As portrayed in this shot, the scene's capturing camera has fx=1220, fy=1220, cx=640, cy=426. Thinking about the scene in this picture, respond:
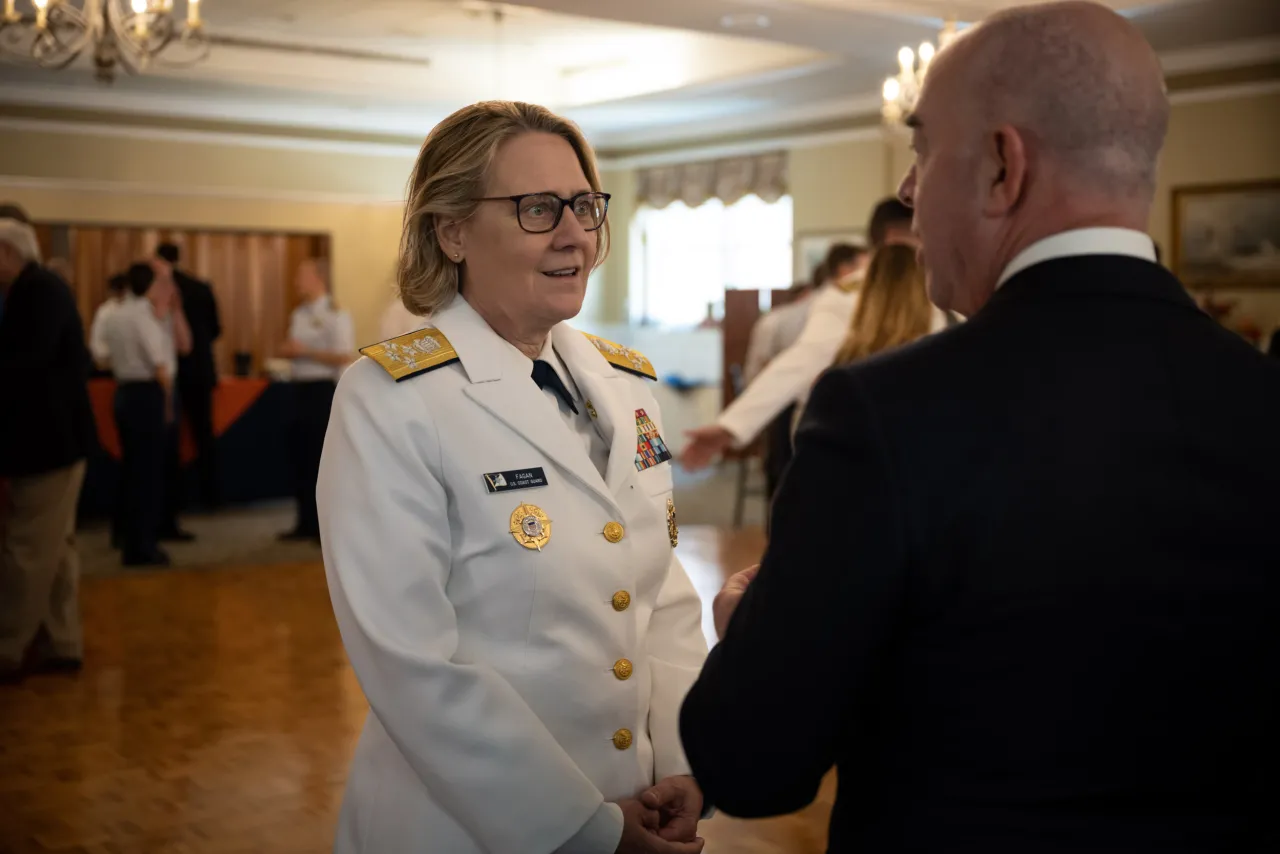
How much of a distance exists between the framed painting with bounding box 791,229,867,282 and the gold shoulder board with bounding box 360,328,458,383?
10495mm

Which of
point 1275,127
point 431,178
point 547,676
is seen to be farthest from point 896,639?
point 1275,127

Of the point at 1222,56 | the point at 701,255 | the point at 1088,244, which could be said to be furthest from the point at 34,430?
the point at 701,255

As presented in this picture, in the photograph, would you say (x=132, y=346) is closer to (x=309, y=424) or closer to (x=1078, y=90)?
(x=309, y=424)

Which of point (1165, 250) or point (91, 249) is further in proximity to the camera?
point (91, 249)

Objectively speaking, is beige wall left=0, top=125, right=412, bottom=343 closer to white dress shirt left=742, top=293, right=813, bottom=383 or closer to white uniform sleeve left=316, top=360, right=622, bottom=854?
white dress shirt left=742, top=293, right=813, bottom=383

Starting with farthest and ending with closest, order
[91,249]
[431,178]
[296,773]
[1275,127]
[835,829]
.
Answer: [91,249] → [1275,127] → [296,773] → [431,178] → [835,829]

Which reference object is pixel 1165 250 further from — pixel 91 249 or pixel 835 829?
pixel 91 249

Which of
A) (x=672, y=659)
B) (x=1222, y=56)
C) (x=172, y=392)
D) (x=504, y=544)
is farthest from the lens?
(x=1222, y=56)

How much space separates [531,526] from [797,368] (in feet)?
9.66

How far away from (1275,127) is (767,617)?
936cm

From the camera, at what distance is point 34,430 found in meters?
4.74

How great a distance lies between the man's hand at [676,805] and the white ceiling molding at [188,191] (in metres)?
11.4

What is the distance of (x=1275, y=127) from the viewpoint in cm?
888

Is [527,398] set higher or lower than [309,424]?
higher
